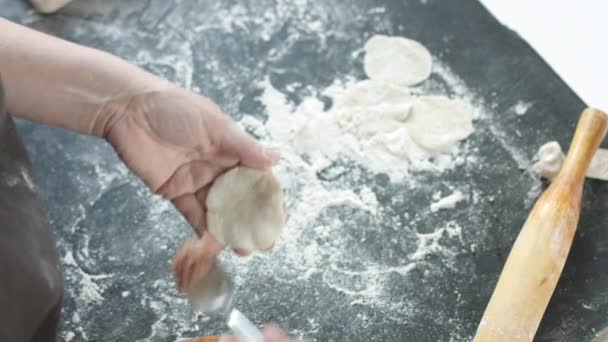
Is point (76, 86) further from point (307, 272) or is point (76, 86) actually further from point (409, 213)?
point (409, 213)

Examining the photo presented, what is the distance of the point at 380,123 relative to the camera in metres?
1.41

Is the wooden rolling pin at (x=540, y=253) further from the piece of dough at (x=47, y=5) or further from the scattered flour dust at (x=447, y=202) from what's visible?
the piece of dough at (x=47, y=5)

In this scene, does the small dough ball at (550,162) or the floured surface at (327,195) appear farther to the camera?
the small dough ball at (550,162)

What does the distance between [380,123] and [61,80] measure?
655mm

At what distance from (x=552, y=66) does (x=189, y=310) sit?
3.17ft

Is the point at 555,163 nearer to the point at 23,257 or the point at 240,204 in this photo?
the point at 240,204

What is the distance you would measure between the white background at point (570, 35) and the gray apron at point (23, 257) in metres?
1.14

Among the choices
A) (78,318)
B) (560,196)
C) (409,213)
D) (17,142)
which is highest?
(17,142)

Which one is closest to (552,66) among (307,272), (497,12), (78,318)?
(497,12)

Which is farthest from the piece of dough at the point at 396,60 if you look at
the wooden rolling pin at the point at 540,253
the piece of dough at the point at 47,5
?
the piece of dough at the point at 47,5

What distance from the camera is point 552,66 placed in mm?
1528

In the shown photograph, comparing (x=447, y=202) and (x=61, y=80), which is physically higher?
(x=61, y=80)

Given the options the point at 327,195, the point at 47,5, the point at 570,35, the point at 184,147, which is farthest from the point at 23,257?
the point at 570,35

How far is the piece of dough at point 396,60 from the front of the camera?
4.89ft
